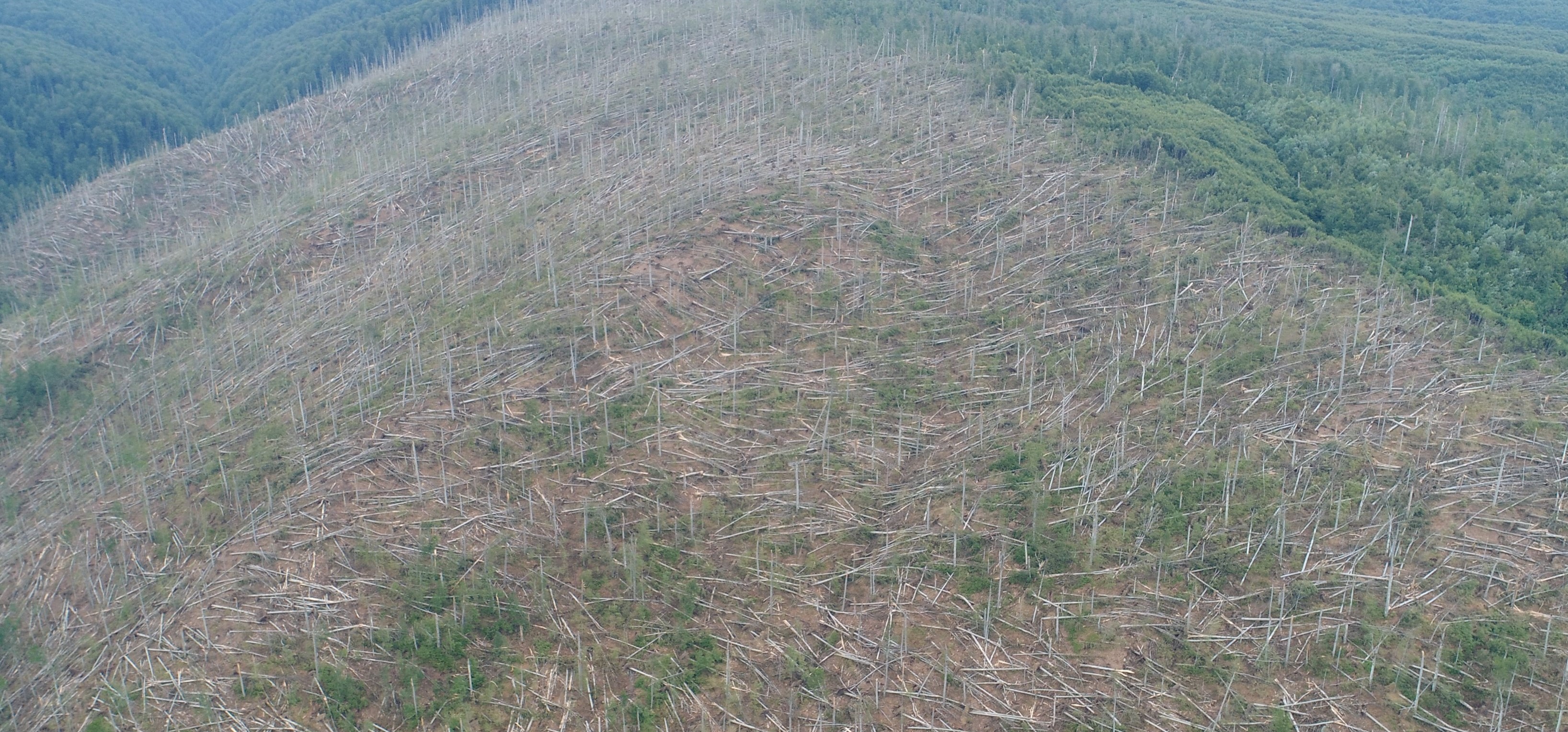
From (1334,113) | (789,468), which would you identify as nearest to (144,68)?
(789,468)

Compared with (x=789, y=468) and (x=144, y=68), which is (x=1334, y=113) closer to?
(x=789, y=468)

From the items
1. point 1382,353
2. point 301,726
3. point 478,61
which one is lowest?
point 301,726

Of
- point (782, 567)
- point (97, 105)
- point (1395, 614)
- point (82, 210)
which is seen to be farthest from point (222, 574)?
point (97, 105)

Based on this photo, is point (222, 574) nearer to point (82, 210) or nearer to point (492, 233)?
point (492, 233)

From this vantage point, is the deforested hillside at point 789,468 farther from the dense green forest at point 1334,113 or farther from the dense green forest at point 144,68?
the dense green forest at point 144,68

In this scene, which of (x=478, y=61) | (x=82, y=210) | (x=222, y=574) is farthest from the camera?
(x=478, y=61)

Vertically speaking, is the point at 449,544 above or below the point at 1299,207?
below

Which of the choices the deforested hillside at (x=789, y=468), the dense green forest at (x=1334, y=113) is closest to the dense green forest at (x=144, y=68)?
the deforested hillside at (x=789, y=468)
